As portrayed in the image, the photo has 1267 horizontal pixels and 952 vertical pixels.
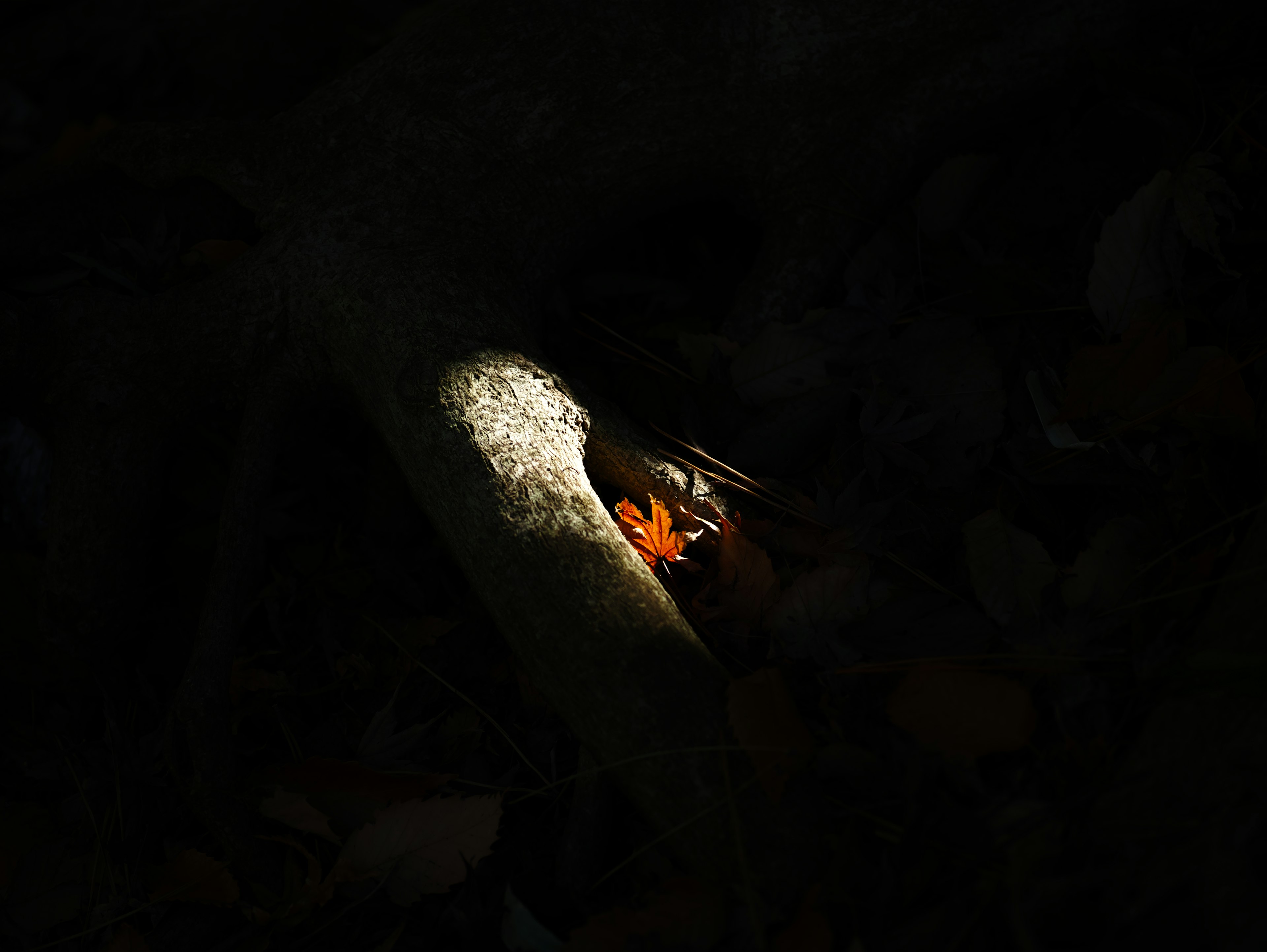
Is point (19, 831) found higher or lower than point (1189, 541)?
lower

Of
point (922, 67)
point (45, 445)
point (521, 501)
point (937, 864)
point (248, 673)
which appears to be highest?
point (922, 67)

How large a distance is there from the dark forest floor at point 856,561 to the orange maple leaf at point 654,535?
0.05m

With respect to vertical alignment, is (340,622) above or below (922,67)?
below

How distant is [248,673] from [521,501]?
3.21 ft

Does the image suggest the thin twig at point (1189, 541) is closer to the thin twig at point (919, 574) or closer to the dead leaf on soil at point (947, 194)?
the thin twig at point (919, 574)

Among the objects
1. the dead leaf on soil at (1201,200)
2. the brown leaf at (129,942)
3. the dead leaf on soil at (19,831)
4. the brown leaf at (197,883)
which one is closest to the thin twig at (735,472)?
the dead leaf on soil at (1201,200)

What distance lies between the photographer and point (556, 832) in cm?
160

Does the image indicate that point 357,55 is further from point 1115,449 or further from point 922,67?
point 1115,449

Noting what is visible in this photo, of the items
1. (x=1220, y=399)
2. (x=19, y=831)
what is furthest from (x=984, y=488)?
(x=19, y=831)

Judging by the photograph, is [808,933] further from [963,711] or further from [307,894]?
[307,894]

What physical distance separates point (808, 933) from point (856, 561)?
28.8 inches

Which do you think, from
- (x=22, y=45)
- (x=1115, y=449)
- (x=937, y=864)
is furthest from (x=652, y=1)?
(x=22, y=45)

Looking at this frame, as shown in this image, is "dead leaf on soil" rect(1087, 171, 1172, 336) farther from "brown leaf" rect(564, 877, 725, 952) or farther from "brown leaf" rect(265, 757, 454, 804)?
"brown leaf" rect(265, 757, 454, 804)

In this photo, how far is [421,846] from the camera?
151 centimetres
